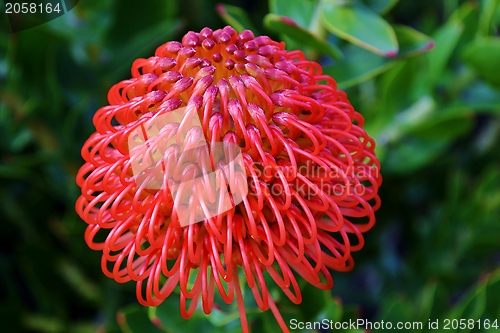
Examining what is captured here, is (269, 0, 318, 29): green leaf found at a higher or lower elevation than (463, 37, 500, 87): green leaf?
higher

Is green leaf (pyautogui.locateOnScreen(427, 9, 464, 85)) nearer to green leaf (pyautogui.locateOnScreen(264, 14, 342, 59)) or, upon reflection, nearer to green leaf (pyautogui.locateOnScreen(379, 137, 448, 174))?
green leaf (pyautogui.locateOnScreen(379, 137, 448, 174))

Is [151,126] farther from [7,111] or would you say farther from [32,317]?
[32,317]

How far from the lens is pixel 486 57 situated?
126cm

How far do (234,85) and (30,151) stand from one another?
3.72 feet

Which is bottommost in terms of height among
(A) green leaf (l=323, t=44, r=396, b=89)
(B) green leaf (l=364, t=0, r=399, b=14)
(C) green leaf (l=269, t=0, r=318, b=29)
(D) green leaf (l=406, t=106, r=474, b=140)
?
(D) green leaf (l=406, t=106, r=474, b=140)

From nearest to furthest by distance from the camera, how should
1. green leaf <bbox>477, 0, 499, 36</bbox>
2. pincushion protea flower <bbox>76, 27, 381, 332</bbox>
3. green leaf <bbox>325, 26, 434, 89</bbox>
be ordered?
1. pincushion protea flower <bbox>76, 27, 381, 332</bbox>
2. green leaf <bbox>325, 26, 434, 89</bbox>
3. green leaf <bbox>477, 0, 499, 36</bbox>

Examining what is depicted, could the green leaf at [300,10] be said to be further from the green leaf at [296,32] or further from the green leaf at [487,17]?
the green leaf at [487,17]

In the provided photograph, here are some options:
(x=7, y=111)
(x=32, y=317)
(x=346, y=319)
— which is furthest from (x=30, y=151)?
(x=346, y=319)

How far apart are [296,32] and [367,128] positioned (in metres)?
0.52

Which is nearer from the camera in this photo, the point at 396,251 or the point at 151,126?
the point at 151,126

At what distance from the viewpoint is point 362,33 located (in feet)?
3.68

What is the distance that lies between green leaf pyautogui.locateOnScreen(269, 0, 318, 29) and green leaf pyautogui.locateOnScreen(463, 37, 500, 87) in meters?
0.39

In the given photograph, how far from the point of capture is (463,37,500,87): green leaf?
48.8 inches

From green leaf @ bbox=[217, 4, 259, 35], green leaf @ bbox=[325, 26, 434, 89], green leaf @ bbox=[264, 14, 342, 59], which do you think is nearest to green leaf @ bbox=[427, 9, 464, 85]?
green leaf @ bbox=[325, 26, 434, 89]
